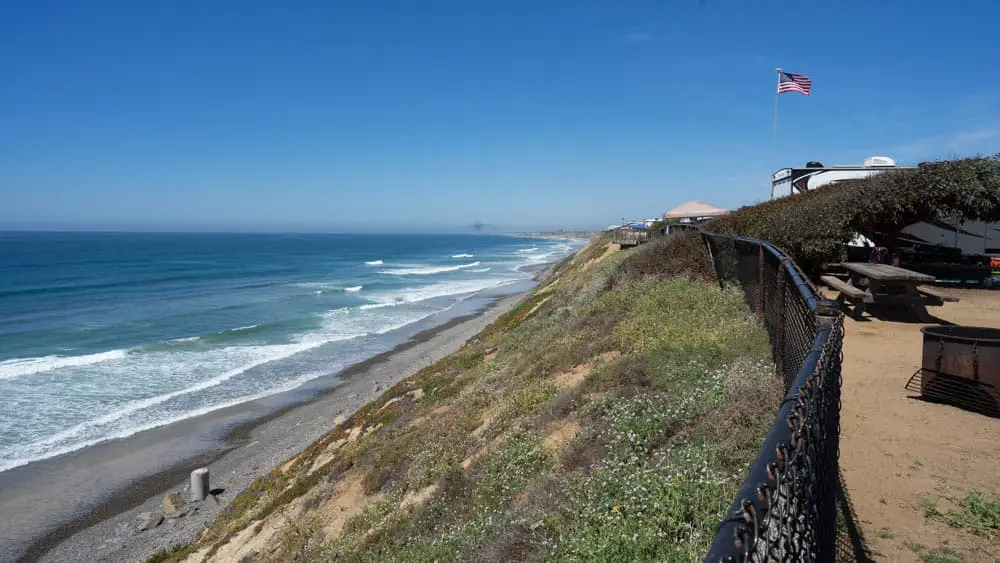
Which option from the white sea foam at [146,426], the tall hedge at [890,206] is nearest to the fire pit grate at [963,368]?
the tall hedge at [890,206]

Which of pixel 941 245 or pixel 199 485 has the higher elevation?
pixel 941 245

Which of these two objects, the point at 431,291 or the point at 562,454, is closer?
the point at 562,454

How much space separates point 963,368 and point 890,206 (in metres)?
11.0

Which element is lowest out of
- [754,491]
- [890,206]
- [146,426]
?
[146,426]

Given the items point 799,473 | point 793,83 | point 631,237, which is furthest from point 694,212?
point 799,473

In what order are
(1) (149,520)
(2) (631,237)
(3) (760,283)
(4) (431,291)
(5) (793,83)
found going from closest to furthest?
(3) (760,283)
(1) (149,520)
(5) (793,83)
(2) (631,237)
(4) (431,291)

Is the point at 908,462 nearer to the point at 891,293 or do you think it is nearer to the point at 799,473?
the point at 799,473

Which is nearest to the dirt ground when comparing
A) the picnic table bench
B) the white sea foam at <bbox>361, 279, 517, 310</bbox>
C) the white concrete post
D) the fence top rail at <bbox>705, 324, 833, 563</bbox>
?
the picnic table bench

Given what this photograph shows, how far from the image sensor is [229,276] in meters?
65.1

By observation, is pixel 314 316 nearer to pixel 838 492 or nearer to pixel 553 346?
pixel 553 346

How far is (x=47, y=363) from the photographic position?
84.0 feet

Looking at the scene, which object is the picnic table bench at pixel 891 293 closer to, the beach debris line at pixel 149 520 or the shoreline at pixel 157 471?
the shoreline at pixel 157 471

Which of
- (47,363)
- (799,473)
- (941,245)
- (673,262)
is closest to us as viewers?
(799,473)

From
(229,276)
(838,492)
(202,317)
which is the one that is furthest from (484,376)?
(229,276)
